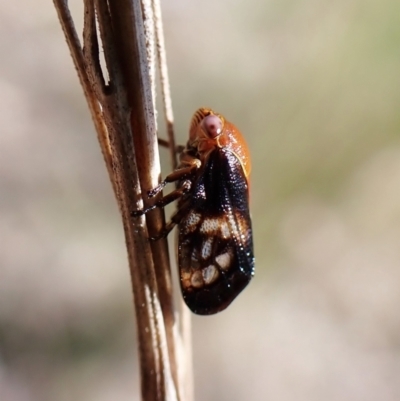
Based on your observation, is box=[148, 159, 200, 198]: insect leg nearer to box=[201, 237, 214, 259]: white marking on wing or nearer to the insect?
the insect

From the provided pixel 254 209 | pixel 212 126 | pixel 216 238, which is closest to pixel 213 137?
pixel 212 126

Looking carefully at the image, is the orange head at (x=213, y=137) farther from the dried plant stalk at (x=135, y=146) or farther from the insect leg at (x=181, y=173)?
the dried plant stalk at (x=135, y=146)

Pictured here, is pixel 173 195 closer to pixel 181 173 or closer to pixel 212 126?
pixel 181 173

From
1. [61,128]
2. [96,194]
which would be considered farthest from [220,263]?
[61,128]

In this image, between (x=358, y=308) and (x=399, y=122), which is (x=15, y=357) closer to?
(x=358, y=308)

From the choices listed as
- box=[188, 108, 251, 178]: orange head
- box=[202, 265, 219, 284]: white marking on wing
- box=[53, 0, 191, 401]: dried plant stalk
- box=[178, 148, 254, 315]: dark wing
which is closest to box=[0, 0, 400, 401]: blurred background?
box=[188, 108, 251, 178]: orange head

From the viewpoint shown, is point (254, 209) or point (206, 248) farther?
point (254, 209)
